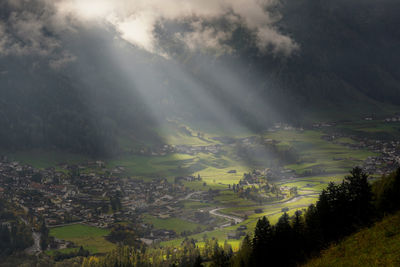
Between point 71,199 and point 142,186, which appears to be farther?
point 142,186

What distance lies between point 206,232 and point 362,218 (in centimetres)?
8882

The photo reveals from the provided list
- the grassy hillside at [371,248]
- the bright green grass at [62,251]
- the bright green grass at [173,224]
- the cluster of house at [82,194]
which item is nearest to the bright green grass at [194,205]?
the cluster of house at [82,194]

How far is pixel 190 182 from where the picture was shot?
196 meters

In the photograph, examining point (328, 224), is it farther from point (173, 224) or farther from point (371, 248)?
point (173, 224)

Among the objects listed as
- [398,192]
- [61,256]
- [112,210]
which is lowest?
[61,256]

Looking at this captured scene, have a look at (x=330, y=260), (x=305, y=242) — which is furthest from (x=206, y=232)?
(x=330, y=260)

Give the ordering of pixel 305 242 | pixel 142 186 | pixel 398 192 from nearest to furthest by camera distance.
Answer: pixel 398 192
pixel 305 242
pixel 142 186

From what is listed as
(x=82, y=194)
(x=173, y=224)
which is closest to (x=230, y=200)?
(x=173, y=224)

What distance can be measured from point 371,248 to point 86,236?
11128cm

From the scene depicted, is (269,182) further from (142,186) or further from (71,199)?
(71,199)

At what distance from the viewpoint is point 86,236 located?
117 meters

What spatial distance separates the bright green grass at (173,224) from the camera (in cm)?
12347

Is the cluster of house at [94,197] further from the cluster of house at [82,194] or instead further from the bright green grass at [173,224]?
the bright green grass at [173,224]

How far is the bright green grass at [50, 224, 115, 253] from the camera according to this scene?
108 meters
